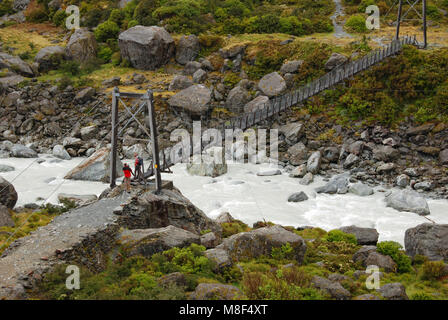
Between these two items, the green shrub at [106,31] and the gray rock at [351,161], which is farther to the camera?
the green shrub at [106,31]

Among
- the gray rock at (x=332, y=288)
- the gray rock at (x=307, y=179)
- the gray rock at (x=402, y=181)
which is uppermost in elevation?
the gray rock at (x=332, y=288)

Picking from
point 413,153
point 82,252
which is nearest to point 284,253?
point 82,252

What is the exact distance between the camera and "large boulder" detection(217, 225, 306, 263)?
1077cm

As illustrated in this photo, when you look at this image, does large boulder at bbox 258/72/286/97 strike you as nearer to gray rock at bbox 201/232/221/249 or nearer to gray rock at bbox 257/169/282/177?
gray rock at bbox 257/169/282/177

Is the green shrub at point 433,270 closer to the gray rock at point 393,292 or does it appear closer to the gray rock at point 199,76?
the gray rock at point 393,292

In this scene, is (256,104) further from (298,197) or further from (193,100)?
(298,197)

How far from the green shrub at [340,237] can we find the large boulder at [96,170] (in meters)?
13.0

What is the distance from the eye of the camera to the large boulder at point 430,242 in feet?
38.2

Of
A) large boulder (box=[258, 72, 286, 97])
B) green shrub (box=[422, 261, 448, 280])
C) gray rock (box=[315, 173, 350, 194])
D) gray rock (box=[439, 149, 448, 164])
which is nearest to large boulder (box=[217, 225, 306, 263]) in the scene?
green shrub (box=[422, 261, 448, 280])

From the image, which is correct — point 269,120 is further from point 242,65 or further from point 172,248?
point 172,248

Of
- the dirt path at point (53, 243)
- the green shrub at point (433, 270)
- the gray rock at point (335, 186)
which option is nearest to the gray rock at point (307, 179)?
the gray rock at point (335, 186)

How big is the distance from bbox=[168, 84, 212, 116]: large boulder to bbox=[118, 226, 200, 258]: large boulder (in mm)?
19367

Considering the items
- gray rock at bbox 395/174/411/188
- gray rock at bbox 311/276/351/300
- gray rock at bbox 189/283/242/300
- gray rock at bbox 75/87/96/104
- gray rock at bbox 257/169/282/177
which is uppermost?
gray rock at bbox 189/283/242/300
